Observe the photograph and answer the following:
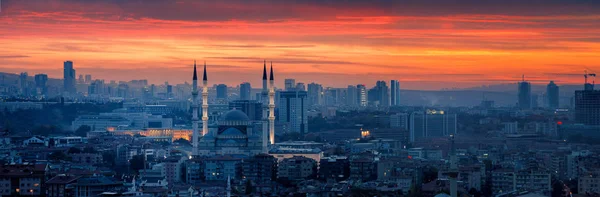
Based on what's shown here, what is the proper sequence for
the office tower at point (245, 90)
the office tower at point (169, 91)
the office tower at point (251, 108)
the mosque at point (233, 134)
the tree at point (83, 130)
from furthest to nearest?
the office tower at point (169, 91) → the office tower at point (245, 90) → the tree at point (83, 130) → the office tower at point (251, 108) → the mosque at point (233, 134)

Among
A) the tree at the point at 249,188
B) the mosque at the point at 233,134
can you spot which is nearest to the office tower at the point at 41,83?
the mosque at the point at 233,134

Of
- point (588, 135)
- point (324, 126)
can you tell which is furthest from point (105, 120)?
point (588, 135)

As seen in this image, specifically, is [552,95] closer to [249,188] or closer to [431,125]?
[431,125]

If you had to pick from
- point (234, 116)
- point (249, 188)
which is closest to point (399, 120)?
point (234, 116)

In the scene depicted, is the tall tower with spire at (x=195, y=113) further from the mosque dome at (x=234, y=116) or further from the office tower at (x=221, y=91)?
the office tower at (x=221, y=91)

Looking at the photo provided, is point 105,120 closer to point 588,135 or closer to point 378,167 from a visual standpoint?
point 588,135
